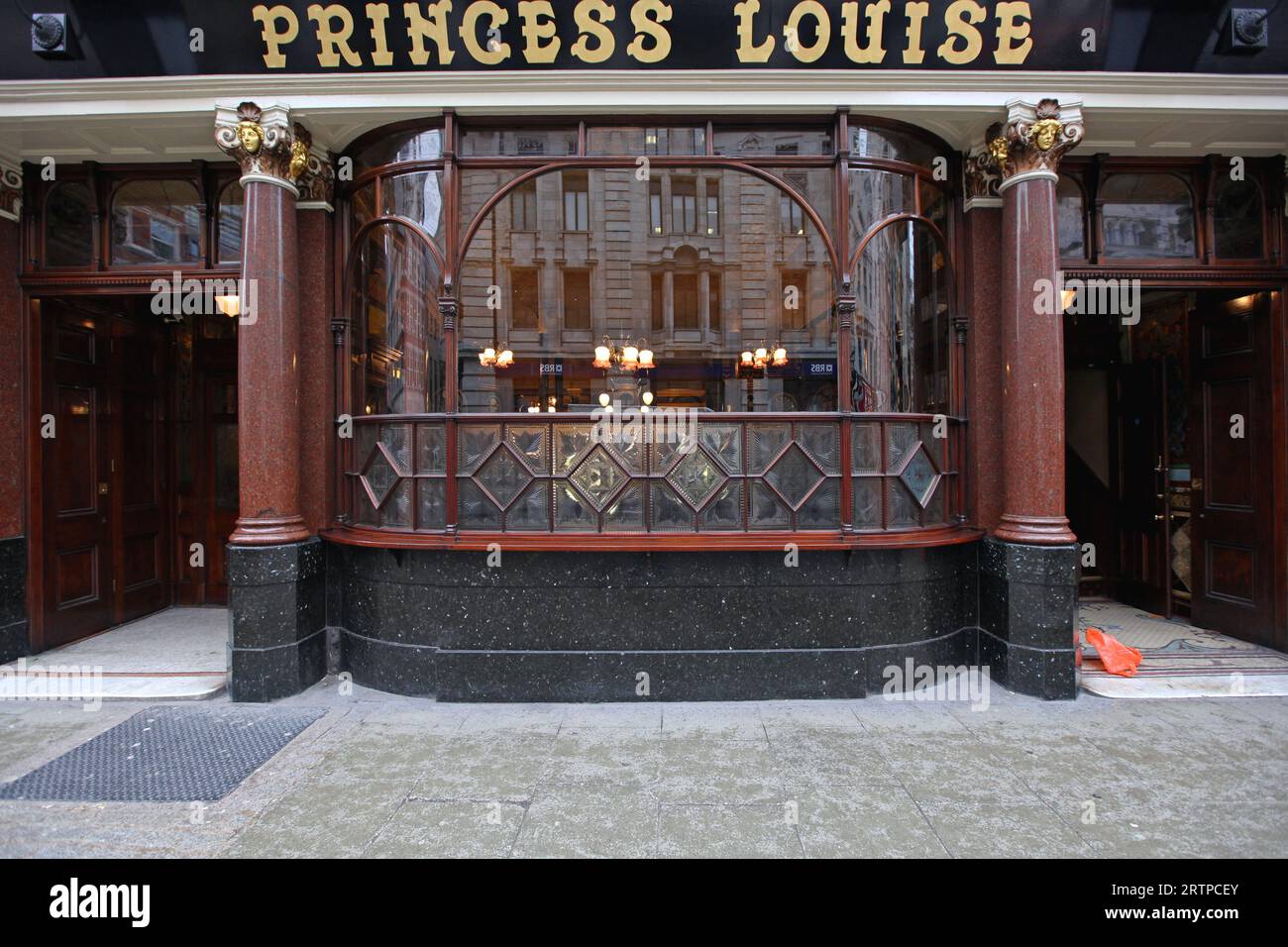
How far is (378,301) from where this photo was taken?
6.82m

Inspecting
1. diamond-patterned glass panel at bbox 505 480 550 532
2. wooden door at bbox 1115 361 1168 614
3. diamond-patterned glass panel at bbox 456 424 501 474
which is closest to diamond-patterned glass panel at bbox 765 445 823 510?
diamond-patterned glass panel at bbox 505 480 550 532

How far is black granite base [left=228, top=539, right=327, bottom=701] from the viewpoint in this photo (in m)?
5.99

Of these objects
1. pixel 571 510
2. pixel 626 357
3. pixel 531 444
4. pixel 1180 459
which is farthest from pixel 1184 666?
pixel 626 357

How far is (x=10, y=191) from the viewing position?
6797 millimetres

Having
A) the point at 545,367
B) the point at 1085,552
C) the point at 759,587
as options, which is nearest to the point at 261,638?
the point at 759,587

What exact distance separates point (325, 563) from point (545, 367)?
13.1m

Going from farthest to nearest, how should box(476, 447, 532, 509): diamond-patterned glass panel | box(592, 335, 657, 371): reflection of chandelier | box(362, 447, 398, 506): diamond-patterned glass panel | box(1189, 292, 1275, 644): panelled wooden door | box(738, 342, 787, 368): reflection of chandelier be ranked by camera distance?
box(738, 342, 787, 368): reflection of chandelier, box(592, 335, 657, 371): reflection of chandelier, box(1189, 292, 1275, 644): panelled wooden door, box(362, 447, 398, 506): diamond-patterned glass panel, box(476, 447, 532, 509): diamond-patterned glass panel

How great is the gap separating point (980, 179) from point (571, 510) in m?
5.31

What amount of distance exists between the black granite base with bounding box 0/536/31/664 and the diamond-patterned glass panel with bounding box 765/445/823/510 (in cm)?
795

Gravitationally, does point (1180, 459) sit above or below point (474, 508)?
above

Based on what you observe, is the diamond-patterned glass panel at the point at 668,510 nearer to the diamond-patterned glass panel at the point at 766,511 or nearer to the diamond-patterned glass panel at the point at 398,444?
the diamond-patterned glass panel at the point at 766,511

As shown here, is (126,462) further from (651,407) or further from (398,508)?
(651,407)

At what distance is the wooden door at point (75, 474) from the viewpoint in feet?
23.6

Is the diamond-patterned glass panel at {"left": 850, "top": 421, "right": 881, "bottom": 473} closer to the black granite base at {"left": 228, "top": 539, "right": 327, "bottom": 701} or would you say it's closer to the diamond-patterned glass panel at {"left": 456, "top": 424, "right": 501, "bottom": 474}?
the diamond-patterned glass panel at {"left": 456, "top": 424, "right": 501, "bottom": 474}
